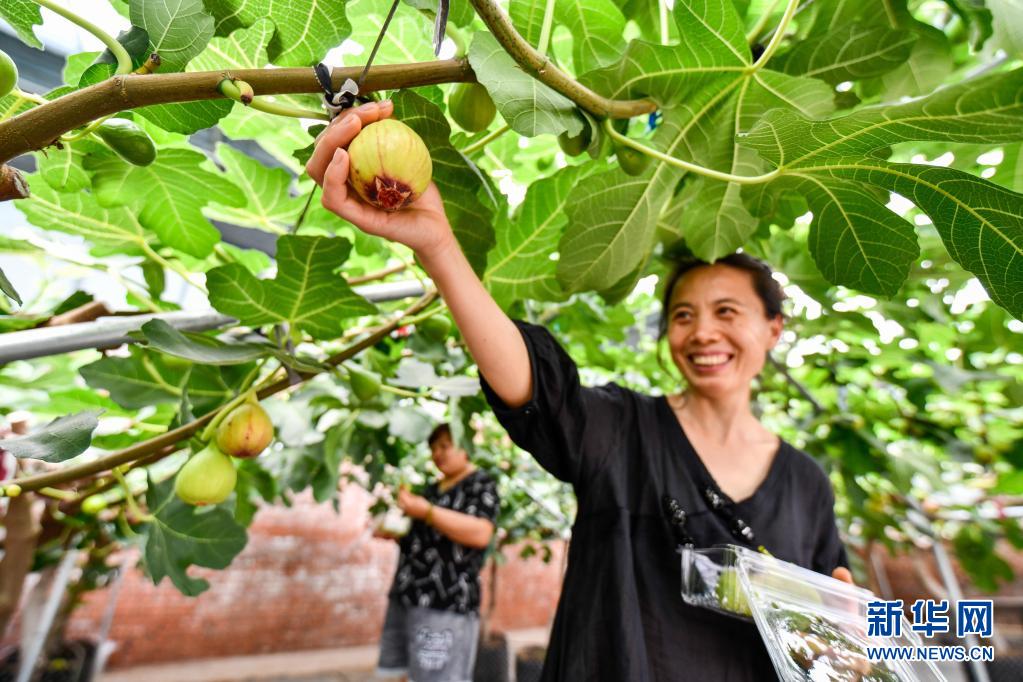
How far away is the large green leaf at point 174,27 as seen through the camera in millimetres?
480

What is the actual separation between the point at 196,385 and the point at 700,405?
891 mm

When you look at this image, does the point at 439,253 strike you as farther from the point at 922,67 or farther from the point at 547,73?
the point at 922,67

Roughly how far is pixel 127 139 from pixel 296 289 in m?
0.26

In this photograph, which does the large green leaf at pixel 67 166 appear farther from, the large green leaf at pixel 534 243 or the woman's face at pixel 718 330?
the woman's face at pixel 718 330

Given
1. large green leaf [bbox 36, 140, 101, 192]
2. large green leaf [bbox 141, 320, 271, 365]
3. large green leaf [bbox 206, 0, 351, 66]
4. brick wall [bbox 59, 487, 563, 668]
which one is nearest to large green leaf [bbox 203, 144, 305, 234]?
large green leaf [bbox 36, 140, 101, 192]

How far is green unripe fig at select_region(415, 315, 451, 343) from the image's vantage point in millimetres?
1088

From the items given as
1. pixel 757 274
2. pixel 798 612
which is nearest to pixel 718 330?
pixel 757 274

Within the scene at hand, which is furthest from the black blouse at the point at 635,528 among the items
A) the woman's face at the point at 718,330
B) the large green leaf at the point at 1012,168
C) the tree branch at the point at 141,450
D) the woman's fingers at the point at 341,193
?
the large green leaf at the point at 1012,168

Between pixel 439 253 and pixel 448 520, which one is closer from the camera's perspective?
pixel 439 253

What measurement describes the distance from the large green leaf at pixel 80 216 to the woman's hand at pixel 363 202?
1.72 feet

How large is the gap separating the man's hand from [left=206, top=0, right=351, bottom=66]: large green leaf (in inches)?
82.3

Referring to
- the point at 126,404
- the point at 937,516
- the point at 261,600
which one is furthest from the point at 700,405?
the point at 261,600

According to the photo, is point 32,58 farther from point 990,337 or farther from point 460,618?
point 990,337

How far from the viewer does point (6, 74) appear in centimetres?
48
